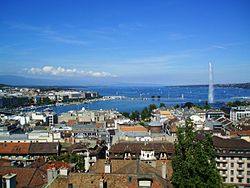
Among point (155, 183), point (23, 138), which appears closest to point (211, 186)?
point (155, 183)

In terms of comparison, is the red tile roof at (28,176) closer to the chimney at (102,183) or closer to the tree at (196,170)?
the chimney at (102,183)

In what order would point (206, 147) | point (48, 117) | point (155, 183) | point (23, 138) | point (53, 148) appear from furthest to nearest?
point (48, 117) → point (23, 138) → point (53, 148) → point (206, 147) → point (155, 183)

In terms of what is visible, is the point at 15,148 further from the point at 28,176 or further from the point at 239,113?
the point at 239,113

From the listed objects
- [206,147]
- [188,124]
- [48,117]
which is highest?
[188,124]

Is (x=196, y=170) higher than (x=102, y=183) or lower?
higher

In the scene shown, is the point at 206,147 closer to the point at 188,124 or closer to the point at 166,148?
the point at 188,124

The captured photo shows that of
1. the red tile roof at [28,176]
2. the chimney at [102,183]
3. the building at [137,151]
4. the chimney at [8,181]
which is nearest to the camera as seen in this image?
the chimney at [8,181]

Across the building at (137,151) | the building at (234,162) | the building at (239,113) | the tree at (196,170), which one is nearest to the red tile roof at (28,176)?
the tree at (196,170)

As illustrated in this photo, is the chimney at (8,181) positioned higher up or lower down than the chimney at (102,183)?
higher up

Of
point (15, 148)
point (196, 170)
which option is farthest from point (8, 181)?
point (15, 148)

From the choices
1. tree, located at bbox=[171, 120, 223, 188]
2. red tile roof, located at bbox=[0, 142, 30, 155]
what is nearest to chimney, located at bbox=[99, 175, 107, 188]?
tree, located at bbox=[171, 120, 223, 188]

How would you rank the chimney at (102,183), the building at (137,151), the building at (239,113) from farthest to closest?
the building at (239,113) < the building at (137,151) < the chimney at (102,183)
